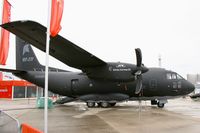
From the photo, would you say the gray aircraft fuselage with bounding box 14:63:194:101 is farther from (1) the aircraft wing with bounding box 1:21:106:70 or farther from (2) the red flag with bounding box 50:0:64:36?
(2) the red flag with bounding box 50:0:64:36

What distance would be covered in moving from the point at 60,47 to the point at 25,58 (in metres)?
8.40

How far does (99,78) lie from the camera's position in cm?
2180

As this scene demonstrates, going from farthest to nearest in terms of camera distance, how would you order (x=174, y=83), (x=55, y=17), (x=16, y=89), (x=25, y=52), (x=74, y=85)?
(x=16, y=89)
(x=25, y=52)
(x=74, y=85)
(x=174, y=83)
(x=55, y=17)

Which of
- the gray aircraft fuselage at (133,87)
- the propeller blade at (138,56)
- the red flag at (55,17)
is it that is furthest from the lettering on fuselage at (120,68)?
the red flag at (55,17)

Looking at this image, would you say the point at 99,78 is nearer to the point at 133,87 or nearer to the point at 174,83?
the point at 133,87

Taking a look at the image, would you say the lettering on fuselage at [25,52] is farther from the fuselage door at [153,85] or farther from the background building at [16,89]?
the background building at [16,89]

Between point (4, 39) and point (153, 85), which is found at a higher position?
point (4, 39)

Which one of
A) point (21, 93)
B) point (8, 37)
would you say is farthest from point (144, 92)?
point (21, 93)

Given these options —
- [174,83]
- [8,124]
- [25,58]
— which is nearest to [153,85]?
[174,83]

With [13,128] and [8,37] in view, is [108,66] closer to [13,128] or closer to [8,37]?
[8,37]

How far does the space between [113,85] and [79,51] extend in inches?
206

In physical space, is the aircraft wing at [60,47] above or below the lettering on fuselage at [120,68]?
above

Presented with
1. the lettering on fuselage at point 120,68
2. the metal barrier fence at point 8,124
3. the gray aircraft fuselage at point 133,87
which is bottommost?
the metal barrier fence at point 8,124

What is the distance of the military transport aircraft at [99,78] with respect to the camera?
2005cm
